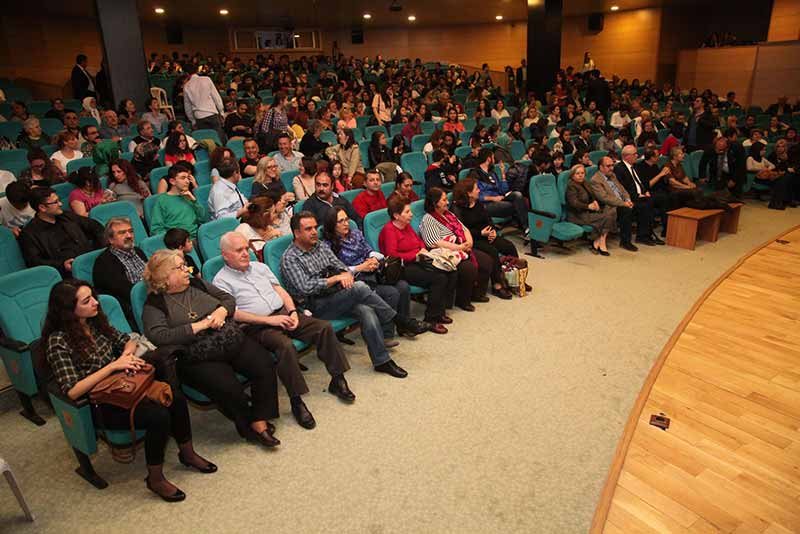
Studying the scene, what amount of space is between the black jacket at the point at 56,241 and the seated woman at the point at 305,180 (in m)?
1.76

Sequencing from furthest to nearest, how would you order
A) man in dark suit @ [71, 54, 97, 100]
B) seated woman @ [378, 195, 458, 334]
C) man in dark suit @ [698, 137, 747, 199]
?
man in dark suit @ [71, 54, 97, 100], man in dark suit @ [698, 137, 747, 199], seated woman @ [378, 195, 458, 334]

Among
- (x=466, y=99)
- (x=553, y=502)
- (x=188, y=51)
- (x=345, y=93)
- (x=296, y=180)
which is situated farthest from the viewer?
(x=188, y=51)

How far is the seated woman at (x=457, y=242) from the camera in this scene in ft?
14.1

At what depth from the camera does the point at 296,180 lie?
506cm

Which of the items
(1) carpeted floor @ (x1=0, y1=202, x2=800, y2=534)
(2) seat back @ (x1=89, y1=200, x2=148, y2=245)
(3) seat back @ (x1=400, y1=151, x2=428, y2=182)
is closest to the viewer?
(1) carpeted floor @ (x1=0, y1=202, x2=800, y2=534)


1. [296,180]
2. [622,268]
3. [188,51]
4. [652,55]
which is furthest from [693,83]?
[188,51]

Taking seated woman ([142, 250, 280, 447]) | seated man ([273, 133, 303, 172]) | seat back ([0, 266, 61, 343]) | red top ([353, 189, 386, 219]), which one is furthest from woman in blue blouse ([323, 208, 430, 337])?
seated man ([273, 133, 303, 172])

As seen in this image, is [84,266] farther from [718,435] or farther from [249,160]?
[718,435]

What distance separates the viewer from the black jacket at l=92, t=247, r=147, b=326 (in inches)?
130

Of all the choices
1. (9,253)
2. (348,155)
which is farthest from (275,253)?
(348,155)

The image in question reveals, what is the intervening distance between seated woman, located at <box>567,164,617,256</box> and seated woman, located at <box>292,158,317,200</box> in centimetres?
267

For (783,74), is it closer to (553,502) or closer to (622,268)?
(622,268)

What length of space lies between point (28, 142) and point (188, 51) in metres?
13.1

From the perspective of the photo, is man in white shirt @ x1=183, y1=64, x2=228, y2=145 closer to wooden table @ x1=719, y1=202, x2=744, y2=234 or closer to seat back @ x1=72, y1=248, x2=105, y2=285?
seat back @ x1=72, y1=248, x2=105, y2=285
